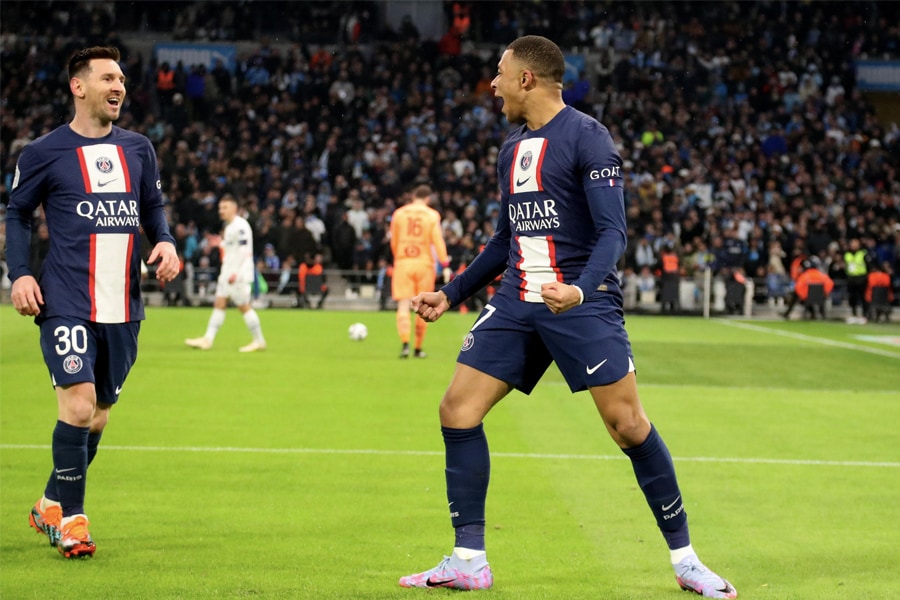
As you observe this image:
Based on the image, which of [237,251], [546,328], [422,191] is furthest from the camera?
[237,251]

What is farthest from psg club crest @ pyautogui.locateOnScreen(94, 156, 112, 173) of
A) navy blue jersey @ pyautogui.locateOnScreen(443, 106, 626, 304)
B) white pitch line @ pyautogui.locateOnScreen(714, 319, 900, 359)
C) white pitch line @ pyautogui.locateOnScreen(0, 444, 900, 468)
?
white pitch line @ pyautogui.locateOnScreen(714, 319, 900, 359)

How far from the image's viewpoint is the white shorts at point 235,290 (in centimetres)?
1731

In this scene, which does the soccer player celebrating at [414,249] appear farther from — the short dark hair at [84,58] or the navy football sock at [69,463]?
the navy football sock at [69,463]

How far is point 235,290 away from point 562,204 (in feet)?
41.4

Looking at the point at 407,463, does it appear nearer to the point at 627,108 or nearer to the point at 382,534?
the point at 382,534

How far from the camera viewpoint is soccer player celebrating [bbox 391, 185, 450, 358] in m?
16.8

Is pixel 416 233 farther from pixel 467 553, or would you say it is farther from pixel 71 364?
pixel 467 553

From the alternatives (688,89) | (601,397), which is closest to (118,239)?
(601,397)

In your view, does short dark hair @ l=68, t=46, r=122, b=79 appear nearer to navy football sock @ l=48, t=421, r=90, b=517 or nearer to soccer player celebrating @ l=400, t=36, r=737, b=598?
navy football sock @ l=48, t=421, r=90, b=517

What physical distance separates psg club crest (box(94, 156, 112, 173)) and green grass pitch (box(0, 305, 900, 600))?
181 centimetres

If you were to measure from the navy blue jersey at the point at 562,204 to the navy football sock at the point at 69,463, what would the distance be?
2.12 metres

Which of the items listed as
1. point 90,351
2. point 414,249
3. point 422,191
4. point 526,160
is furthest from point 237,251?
point 526,160

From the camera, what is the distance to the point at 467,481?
541cm

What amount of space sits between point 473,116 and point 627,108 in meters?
4.72
